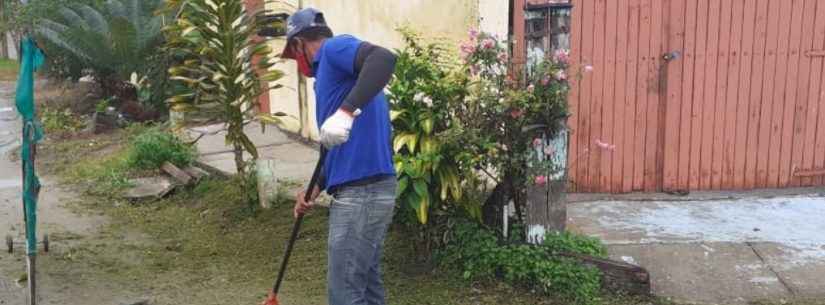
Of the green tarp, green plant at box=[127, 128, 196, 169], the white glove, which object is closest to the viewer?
the white glove

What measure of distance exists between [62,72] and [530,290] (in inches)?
443

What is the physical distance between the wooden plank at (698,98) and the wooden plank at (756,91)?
1.20 ft

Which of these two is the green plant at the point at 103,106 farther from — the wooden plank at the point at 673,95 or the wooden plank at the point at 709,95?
the wooden plank at the point at 709,95

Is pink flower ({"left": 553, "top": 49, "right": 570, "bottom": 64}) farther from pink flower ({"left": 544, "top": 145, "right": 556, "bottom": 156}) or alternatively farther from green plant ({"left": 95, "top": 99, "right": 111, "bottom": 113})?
green plant ({"left": 95, "top": 99, "right": 111, "bottom": 113})

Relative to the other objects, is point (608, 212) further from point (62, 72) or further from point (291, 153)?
point (62, 72)

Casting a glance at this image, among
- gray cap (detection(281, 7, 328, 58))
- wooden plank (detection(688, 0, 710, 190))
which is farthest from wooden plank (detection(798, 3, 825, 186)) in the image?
gray cap (detection(281, 7, 328, 58))

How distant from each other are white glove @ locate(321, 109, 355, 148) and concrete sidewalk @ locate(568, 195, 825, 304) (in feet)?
7.29

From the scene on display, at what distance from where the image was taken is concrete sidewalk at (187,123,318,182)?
761 cm

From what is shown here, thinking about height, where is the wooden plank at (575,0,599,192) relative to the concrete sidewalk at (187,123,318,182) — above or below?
above

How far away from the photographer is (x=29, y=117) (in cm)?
466

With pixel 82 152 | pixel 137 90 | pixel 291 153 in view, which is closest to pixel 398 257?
pixel 291 153

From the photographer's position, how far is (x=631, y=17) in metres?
6.14

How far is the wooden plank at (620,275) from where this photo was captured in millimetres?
4742

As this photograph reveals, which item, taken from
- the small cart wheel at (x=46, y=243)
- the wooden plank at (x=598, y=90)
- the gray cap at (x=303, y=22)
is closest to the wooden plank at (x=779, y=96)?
the wooden plank at (x=598, y=90)
